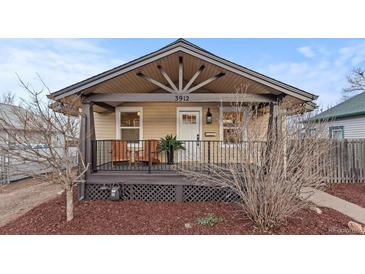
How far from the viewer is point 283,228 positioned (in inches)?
174

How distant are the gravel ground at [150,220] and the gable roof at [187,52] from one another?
316cm

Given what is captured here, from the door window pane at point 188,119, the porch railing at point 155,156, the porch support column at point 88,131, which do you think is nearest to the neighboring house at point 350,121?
the door window pane at point 188,119

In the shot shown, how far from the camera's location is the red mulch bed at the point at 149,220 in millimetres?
4438

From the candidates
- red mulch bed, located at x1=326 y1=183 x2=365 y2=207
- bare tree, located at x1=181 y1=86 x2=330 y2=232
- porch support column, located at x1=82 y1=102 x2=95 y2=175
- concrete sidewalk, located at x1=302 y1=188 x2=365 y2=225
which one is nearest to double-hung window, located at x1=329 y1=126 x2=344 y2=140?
red mulch bed, located at x1=326 y1=183 x2=365 y2=207

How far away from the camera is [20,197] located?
297 inches

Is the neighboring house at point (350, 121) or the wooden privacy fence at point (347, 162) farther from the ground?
the neighboring house at point (350, 121)

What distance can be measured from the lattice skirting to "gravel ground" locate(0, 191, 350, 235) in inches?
14.0

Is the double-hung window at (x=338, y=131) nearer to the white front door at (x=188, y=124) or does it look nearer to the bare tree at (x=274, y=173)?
the white front door at (x=188, y=124)

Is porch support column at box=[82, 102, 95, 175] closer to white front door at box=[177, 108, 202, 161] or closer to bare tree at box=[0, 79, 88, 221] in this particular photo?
bare tree at box=[0, 79, 88, 221]

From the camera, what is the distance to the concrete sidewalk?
208 inches

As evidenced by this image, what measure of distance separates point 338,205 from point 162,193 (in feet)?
16.5

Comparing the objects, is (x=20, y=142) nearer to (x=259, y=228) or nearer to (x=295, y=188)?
(x=259, y=228)

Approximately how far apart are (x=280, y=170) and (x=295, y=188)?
20.3 inches

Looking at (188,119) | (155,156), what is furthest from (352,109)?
(155,156)
